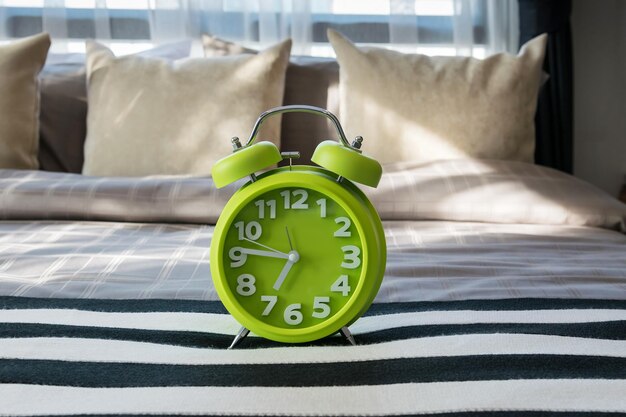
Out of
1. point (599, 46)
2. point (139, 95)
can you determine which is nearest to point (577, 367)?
point (139, 95)

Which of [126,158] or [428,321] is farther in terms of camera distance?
[126,158]

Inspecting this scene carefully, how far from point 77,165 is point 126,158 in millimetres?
274

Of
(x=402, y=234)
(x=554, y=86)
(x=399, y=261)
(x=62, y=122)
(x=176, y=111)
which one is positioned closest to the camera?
(x=399, y=261)

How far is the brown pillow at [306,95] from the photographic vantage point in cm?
231

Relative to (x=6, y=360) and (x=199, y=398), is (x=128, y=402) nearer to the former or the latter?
(x=199, y=398)

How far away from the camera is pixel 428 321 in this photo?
3.24 feet

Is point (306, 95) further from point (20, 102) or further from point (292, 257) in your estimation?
point (292, 257)

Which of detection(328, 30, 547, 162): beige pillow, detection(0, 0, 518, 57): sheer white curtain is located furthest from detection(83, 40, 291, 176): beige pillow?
detection(0, 0, 518, 57): sheer white curtain

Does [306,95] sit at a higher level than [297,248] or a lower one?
higher

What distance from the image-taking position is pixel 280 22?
9.32ft

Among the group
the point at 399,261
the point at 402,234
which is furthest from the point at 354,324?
the point at 402,234

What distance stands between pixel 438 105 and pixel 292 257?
1421 millimetres

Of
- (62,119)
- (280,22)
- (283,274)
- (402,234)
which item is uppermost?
(280,22)

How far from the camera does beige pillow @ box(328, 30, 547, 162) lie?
2193 millimetres
